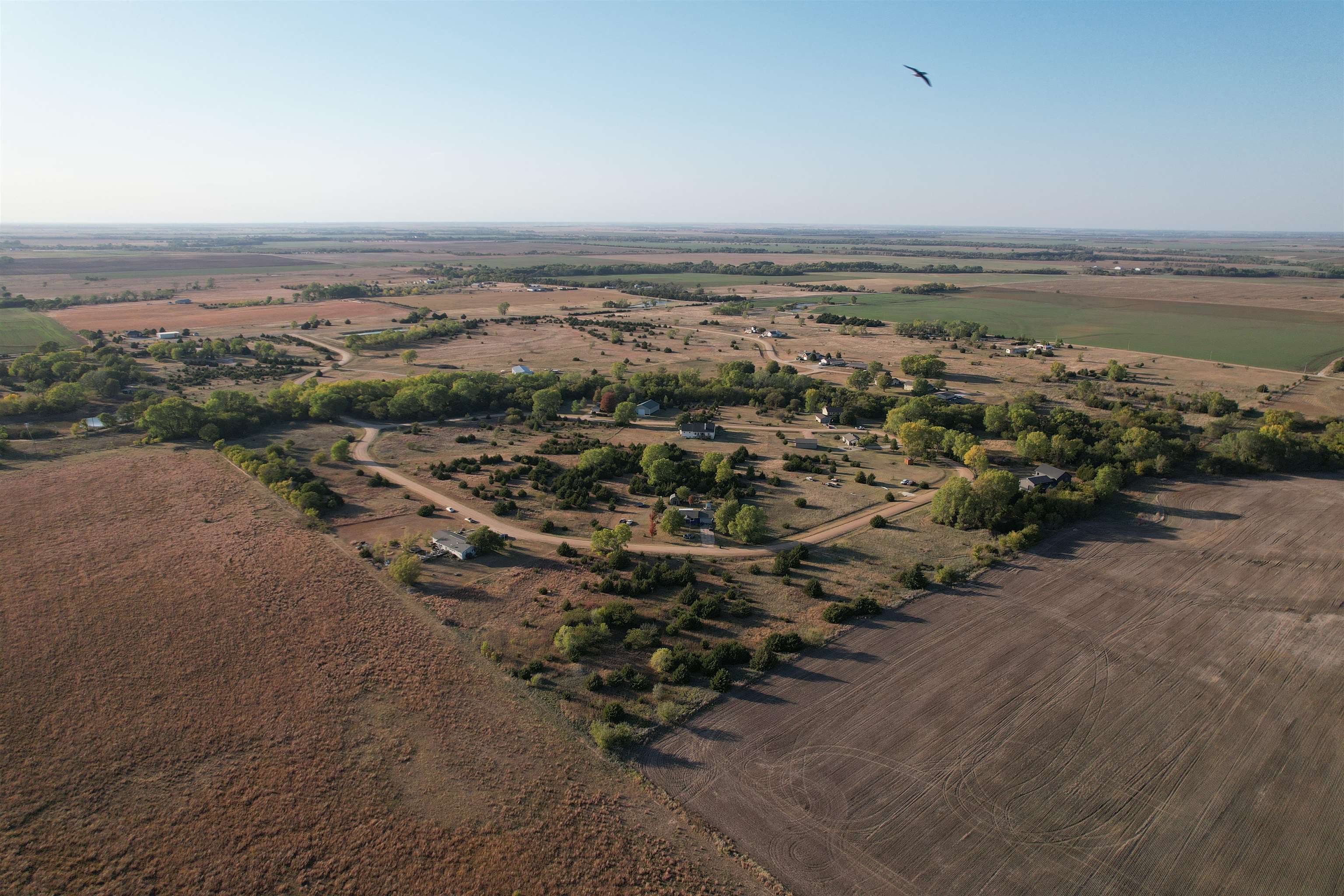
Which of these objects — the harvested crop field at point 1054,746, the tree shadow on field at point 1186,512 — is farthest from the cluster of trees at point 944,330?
the harvested crop field at point 1054,746

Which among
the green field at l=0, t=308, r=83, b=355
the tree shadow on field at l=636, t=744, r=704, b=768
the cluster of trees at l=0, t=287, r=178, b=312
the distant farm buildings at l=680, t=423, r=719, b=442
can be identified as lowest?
the tree shadow on field at l=636, t=744, r=704, b=768

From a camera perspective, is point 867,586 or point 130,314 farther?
point 130,314

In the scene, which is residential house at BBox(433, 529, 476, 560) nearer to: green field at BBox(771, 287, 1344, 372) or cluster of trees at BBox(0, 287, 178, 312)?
green field at BBox(771, 287, 1344, 372)

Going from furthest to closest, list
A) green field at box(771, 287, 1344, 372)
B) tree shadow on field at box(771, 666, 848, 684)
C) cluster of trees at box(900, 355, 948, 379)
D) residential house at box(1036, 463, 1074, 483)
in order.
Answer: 1. green field at box(771, 287, 1344, 372)
2. cluster of trees at box(900, 355, 948, 379)
3. residential house at box(1036, 463, 1074, 483)
4. tree shadow on field at box(771, 666, 848, 684)

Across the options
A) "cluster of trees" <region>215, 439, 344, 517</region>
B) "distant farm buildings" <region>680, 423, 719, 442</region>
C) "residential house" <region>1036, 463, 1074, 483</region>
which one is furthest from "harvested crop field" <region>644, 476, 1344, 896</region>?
"cluster of trees" <region>215, 439, 344, 517</region>

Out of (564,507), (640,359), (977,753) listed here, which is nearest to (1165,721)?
(977,753)

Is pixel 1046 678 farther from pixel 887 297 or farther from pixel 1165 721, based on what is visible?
pixel 887 297

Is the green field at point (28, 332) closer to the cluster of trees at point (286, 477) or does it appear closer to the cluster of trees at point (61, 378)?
the cluster of trees at point (61, 378)
